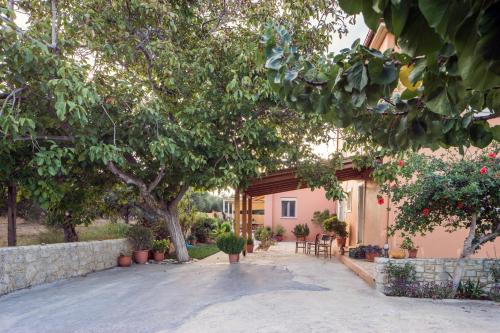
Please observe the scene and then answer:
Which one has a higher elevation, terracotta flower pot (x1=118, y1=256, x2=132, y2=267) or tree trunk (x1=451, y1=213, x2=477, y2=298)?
tree trunk (x1=451, y1=213, x2=477, y2=298)

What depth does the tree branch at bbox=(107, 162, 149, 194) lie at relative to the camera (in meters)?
9.52

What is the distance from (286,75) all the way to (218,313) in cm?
506

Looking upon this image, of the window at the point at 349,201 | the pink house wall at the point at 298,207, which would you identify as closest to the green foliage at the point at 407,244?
the window at the point at 349,201

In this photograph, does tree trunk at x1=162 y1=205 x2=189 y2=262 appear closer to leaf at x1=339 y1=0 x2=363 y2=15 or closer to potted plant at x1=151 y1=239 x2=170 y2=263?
potted plant at x1=151 y1=239 x2=170 y2=263

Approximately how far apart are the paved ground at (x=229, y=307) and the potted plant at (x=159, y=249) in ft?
10.7

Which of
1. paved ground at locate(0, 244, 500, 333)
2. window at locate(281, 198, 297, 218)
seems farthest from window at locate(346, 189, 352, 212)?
paved ground at locate(0, 244, 500, 333)

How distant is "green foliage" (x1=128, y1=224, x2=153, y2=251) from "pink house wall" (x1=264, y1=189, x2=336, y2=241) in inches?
425

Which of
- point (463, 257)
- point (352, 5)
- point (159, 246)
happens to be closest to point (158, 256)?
point (159, 246)

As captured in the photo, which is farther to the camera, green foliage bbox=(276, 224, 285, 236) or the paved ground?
green foliage bbox=(276, 224, 285, 236)

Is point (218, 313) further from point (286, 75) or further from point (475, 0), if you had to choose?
point (475, 0)

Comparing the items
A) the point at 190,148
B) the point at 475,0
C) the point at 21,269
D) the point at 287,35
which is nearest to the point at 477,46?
the point at 475,0

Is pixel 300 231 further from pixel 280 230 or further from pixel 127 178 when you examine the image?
pixel 127 178

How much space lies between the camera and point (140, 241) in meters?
12.5

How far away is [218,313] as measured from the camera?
598cm
